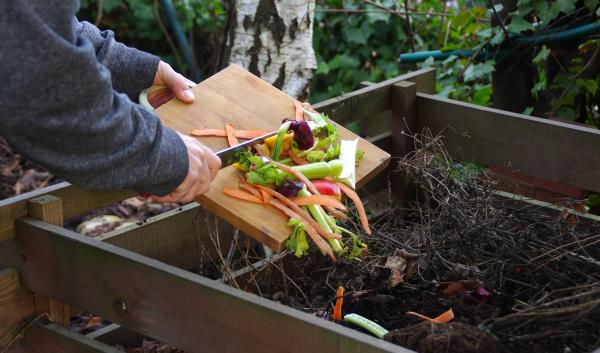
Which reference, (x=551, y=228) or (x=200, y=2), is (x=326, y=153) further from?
(x=200, y=2)

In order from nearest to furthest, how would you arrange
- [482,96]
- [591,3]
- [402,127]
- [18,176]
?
[402,127], [591,3], [482,96], [18,176]

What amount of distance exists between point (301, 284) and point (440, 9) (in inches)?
152

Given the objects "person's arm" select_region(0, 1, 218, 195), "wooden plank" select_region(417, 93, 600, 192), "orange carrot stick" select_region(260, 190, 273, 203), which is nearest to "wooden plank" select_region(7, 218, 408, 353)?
"person's arm" select_region(0, 1, 218, 195)

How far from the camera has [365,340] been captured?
1.90 m

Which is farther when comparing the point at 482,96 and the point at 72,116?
the point at 482,96

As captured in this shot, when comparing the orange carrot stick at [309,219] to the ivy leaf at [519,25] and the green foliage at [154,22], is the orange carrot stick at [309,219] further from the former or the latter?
the green foliage at [154,22]

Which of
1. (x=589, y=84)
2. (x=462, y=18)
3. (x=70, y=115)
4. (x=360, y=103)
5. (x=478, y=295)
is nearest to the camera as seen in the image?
(x=70, y=115)

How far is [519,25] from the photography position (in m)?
4.16

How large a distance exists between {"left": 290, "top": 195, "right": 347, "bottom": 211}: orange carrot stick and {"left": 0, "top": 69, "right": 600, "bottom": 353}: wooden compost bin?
40 cm

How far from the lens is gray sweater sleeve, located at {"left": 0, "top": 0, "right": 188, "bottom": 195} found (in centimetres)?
182

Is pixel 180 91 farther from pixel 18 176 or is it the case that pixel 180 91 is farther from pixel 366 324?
pixel 18 176

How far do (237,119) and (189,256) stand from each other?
0.61 m

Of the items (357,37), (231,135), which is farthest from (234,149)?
(357,37)

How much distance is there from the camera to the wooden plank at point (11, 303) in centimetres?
262
